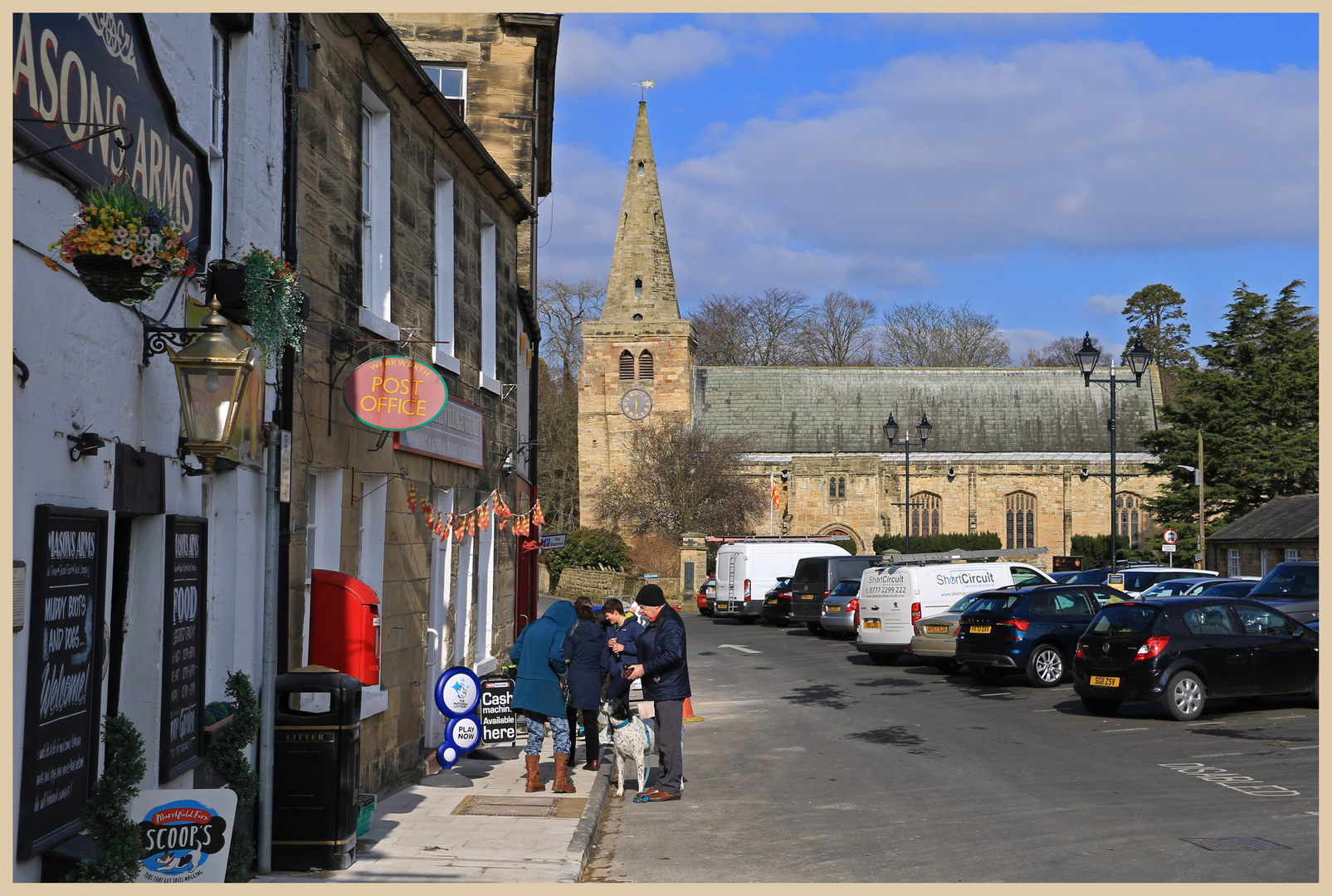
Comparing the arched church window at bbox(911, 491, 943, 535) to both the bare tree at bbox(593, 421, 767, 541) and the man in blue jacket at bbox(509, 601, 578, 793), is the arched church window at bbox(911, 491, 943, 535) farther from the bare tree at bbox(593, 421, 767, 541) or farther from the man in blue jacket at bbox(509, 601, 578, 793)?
the man in blue jacket at bbox(509, 601, 578, 793)

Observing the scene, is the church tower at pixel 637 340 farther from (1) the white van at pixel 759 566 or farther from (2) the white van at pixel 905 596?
(2) the white van at pixel 905 596

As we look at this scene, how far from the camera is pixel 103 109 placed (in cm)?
554

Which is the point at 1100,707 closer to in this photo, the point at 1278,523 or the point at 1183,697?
the point at 1183,697

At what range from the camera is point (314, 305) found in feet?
29.1

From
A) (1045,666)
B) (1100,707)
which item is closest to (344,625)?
(1100,707)

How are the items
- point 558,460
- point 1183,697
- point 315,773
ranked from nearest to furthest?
point 315,773 → point 1183,697 → point 558,460

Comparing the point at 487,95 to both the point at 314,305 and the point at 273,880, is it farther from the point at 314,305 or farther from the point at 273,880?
the point at 273,880

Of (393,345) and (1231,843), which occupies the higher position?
(393,345)

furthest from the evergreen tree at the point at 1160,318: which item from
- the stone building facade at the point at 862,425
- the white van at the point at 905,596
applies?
the white van at the point at 905,596

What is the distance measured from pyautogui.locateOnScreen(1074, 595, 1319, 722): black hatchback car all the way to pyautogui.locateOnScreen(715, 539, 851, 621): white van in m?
20.5

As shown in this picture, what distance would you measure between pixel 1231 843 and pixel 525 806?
5.19 meters

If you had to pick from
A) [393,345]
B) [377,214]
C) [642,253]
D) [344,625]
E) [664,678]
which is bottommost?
[664,678]

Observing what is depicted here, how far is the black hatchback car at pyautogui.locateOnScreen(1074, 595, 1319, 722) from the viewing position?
49.3 feet

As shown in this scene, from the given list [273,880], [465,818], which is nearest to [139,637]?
[273,880]
